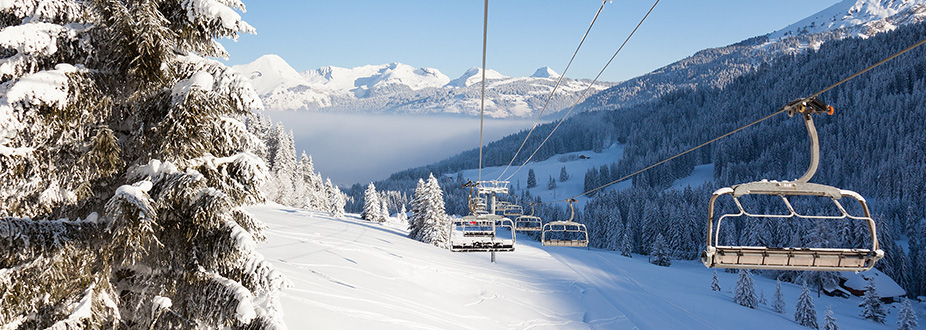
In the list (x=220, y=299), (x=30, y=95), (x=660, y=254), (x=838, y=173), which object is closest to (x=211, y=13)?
(x=30, y=95)

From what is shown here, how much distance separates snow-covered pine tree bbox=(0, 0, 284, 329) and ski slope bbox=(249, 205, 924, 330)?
962 centimetres

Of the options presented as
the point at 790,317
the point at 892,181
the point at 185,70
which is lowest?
the point at 790,317

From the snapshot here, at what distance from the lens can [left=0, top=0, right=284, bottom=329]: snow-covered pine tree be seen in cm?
652

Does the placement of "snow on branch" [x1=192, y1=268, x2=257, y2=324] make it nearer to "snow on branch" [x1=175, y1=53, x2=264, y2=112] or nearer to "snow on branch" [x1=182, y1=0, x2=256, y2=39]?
"snow on branch" [x1=175, y1=53, x2=264, y2=112]

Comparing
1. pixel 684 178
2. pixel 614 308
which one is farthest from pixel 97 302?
pixel 684 178

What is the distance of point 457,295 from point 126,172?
26105mm

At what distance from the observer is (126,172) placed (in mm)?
7574

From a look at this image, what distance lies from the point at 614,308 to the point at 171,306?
3558 centimetres

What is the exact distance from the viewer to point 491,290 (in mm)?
34406

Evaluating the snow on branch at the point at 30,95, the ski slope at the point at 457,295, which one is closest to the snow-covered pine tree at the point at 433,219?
the ski slope at the point at 457,295

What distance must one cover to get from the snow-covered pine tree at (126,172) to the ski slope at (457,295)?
→ 9.62m

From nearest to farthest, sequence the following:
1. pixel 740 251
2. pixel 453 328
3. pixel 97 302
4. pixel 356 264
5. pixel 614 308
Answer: pixel 740 251 < pixel 97 302 < pixel 453 328 < pixel 356 264 < pixel 614 308

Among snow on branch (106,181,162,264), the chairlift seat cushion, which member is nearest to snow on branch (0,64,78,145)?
snow on branch (106,181,162,264)

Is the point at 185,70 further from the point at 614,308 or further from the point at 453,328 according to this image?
the point at 614,308
